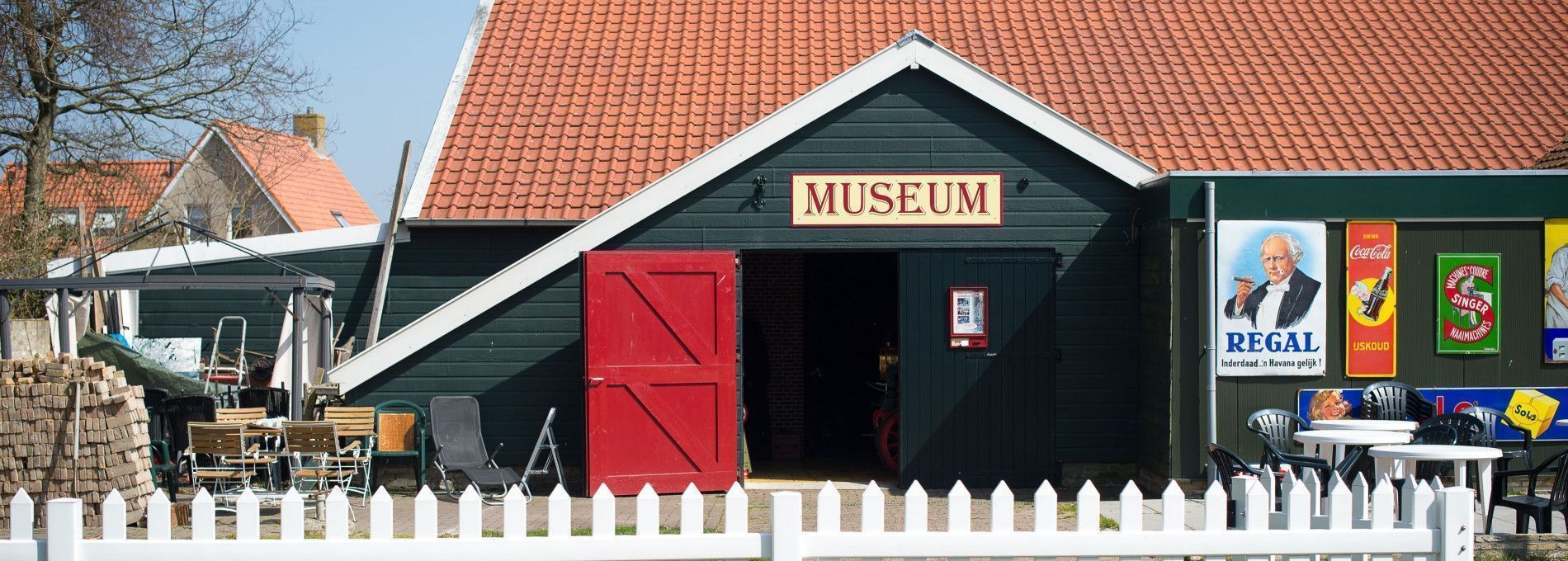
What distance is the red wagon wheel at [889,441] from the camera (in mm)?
13328

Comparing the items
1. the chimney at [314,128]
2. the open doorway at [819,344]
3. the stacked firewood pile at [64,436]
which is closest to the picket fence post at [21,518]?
the stacked firewood pile at [64,436]

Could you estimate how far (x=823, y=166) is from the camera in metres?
12.0

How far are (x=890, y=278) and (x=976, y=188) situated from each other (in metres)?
5.13

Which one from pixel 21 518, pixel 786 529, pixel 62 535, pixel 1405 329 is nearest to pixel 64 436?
pixel 21 518

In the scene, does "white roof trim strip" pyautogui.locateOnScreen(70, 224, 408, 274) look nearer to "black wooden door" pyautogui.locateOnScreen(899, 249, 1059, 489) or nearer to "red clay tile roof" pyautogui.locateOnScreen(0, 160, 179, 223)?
"black wooden door" pyautogui.locateOnScreen(899, 249, 1059, 489)

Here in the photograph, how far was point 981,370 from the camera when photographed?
12.0 meters

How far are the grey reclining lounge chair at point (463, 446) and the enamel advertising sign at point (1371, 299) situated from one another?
698 cm

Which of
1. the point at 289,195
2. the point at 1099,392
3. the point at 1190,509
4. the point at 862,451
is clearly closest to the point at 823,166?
the point at 1099,392

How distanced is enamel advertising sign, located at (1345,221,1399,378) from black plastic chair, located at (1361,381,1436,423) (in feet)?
0.82

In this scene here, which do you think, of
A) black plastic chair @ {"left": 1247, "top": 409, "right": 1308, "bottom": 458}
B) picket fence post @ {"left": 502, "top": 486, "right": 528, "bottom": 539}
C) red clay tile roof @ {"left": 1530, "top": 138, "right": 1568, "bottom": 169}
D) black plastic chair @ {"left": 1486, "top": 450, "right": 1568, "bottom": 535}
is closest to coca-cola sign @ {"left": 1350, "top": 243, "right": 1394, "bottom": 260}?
black plastic chair @ {"left": 1247, "top": 409, "right": 1308, "bottom": 458}

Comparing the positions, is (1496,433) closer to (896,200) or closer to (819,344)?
(896,200)

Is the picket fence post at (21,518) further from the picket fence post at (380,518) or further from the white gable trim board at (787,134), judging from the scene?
the white gable trim board at (787,134)

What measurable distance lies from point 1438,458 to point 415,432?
8.05 metres

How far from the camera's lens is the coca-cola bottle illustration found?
11.2 meters
